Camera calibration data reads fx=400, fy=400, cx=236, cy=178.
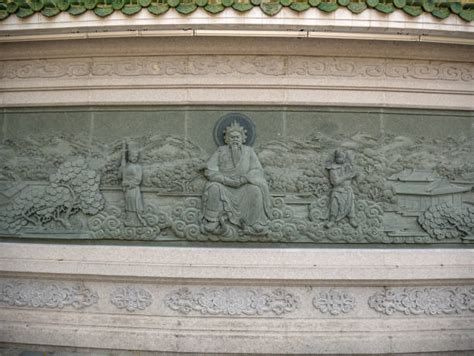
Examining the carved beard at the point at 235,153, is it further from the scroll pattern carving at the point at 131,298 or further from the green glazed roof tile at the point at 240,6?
the scroll pattern carving at the point at 131,298

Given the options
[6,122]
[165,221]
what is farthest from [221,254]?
[6,122]

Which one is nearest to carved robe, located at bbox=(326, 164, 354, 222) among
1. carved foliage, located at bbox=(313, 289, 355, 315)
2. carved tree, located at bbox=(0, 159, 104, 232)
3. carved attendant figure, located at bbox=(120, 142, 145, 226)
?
carved foliage, located at bbox=(313, 289, 355, 315)

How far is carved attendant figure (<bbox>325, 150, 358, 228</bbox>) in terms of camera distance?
5.82 metres

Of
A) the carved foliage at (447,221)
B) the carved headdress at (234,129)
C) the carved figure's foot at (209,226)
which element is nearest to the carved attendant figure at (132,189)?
the carved figure's foot at (209,226)

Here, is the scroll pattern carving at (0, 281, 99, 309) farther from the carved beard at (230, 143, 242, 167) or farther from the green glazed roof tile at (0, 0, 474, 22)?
the green glazed roof tile at (0, 0, 474, 22)

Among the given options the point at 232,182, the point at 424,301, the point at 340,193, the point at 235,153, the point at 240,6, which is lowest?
the point at 424,301

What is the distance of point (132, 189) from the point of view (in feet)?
19.3

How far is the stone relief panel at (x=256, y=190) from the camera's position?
582 centimetres

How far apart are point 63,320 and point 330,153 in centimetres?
465

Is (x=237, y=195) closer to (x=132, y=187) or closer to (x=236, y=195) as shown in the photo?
(x=236, y=195)

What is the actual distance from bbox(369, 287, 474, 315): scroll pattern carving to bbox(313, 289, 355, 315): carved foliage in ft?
1.08

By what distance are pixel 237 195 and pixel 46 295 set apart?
3222 mm

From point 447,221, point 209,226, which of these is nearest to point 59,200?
point 209,226

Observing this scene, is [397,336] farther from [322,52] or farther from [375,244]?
[322,52]
